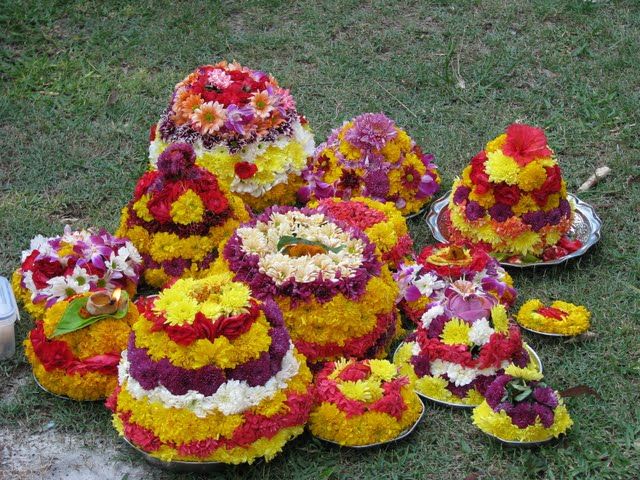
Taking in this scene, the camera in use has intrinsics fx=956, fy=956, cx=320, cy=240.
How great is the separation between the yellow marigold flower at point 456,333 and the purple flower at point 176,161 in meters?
1.31

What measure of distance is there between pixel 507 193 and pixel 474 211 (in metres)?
0.18

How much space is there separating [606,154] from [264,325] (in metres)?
3.00

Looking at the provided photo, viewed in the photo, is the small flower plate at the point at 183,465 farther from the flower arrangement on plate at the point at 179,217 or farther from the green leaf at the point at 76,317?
the flower arrangement on plate at the point at 179,217

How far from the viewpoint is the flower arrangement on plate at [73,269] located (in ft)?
12.8

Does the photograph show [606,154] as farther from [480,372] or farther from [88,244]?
[88,244]

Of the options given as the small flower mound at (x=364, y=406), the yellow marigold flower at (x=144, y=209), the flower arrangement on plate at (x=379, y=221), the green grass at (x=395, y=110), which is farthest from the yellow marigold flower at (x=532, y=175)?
the yellow marigold flower at (x=144, y=209)

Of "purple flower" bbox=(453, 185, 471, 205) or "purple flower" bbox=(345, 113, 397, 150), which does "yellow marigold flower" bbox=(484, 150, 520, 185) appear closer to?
"purple flower" bbox=(453, 185, 471, 205)

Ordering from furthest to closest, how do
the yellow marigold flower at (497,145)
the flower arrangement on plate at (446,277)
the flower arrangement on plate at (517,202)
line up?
the yellow marigold flower at (497,145) < the flower arrangement on plate at (517,202) < the flower arrangement on plate at (446,277)

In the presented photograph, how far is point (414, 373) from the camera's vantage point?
3639 mm

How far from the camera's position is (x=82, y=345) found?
3602mm

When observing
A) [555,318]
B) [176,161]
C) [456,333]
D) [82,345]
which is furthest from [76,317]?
[555,318]

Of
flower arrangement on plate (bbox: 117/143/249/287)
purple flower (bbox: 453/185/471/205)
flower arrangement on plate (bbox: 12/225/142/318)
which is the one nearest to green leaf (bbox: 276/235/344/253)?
flower arrangement on plate (bbox: 117/143/249/287)

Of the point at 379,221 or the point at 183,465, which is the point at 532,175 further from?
the point at 183,465

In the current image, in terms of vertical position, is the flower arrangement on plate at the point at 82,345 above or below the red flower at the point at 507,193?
below
